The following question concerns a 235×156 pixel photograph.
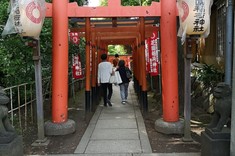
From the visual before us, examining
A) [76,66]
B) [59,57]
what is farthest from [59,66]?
[76,66]

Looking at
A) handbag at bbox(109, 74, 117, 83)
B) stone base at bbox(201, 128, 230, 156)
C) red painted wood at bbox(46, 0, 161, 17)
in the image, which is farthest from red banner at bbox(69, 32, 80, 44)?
stone base at bbox(201, 128, 230, 156)

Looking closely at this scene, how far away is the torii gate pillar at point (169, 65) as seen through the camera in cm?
727

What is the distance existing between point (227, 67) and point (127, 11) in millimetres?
2623

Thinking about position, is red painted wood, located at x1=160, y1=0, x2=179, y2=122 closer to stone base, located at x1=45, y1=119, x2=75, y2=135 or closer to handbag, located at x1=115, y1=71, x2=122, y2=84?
stone base, located at x1=45, y1=119, x2=75, y2=135

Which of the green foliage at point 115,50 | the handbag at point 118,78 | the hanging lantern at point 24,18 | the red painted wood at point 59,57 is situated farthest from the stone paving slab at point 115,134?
the green foliage at point 115,50

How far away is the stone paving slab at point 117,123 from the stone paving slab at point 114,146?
1.49 metres

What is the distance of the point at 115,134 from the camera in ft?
24.2

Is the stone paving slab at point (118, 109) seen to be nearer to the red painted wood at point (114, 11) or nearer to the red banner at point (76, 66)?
the red banner at point (76, 66)

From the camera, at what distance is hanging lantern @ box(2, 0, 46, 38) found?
5879 mm

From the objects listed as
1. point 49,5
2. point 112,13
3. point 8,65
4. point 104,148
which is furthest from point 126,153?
point 8,65

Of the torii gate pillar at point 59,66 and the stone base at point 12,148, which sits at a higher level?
the torii gate pillar at point 59,66

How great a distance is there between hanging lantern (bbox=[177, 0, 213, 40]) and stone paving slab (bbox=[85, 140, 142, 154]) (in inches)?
96.1

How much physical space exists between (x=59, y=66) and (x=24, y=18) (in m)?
1.67

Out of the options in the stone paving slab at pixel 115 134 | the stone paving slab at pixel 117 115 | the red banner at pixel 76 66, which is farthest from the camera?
the red banner at pixel 76 66
